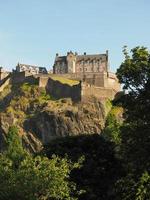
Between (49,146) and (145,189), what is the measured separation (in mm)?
20849

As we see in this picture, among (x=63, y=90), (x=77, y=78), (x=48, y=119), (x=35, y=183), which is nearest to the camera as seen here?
(x=35, y=183)

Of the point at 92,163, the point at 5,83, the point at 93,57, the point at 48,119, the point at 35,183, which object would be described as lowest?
the point at 48,119

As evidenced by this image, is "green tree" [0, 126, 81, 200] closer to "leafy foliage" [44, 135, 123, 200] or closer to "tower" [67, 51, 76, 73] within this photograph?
"leafy foliage" [44, 135, 123, 200]

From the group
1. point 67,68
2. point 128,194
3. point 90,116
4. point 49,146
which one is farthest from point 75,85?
point 128,194

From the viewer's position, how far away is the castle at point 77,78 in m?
151

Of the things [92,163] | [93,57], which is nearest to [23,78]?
[93,57]

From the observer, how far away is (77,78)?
170375mm

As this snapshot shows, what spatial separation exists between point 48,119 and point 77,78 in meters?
34.0

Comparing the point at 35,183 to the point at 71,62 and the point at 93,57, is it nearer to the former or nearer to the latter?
the point at 71,62

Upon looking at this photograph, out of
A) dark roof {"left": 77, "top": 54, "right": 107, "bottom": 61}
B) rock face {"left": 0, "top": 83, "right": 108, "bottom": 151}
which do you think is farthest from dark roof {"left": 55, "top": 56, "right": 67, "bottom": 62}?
rock face {"left": 0, "top": 83, "right": 108, "bottom": 151}

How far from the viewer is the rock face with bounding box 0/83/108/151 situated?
13788 centimetres

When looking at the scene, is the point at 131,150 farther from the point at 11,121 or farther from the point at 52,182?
the point at 11,121

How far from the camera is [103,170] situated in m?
59.5

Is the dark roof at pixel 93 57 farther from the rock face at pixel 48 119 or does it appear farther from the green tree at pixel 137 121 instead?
the green tree at pixel 137 121
